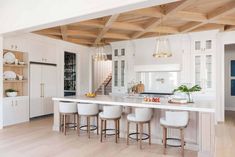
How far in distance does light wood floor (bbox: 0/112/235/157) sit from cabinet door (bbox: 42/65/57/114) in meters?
1.66

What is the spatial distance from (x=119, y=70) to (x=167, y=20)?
9.14ft

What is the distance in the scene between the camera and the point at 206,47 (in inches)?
226

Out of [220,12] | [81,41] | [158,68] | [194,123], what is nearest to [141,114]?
[194,123]

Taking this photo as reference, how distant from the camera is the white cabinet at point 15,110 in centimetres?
524

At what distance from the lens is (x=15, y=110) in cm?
550

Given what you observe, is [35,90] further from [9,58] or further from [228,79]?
[228,79]

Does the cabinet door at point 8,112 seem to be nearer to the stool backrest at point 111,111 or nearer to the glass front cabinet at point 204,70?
the stool backrest at point 111,111

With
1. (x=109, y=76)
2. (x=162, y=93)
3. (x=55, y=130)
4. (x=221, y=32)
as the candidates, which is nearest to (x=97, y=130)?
(x=55, y=130)

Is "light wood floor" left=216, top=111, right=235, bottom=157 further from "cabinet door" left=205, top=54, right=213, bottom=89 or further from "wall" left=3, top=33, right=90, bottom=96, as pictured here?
"wall" left=3, top=33, right=90, bottom=96

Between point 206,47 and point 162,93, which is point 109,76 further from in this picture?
point 206,47

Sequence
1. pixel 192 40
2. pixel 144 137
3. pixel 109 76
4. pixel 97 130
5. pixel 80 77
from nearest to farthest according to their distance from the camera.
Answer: pixel 144 137 → pixel 97 130 → pixel 192 40 → pixel 80 77 → pixel 109 76

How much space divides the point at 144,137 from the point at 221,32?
162 inches

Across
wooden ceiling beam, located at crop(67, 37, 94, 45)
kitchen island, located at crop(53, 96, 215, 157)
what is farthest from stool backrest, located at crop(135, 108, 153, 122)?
wooden ceiling beam, located at crop(67, 37, 94, 45)

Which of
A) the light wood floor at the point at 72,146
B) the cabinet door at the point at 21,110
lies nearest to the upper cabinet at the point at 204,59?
the light wood floor at the point at 72,146
